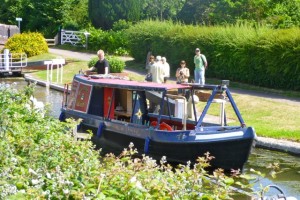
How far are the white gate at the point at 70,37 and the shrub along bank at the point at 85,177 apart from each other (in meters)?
38.2

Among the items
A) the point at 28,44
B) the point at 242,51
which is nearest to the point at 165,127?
the point at 242,51

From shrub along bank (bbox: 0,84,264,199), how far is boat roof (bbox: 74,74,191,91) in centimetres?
763

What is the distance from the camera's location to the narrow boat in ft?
46.8

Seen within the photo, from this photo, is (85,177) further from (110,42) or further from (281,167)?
(110,42)

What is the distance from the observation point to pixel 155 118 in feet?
54.9

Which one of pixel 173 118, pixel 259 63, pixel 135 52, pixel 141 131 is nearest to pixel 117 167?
pixel 141 131

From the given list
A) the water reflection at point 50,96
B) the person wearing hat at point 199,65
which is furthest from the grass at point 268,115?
the water reflection at point 50,96

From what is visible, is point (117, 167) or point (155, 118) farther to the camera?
point (155, 118)

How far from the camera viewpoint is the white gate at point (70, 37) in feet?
150

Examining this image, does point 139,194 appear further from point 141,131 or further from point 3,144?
point 141,131

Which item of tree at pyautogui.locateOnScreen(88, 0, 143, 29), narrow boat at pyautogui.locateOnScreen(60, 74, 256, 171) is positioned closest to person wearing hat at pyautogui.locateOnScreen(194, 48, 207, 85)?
narrow boat at pyautogui.locateOnScreen(60, 74, 256, 171)

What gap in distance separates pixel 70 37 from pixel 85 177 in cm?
4095

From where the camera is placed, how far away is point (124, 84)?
16.4m

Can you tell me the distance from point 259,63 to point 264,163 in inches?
414
